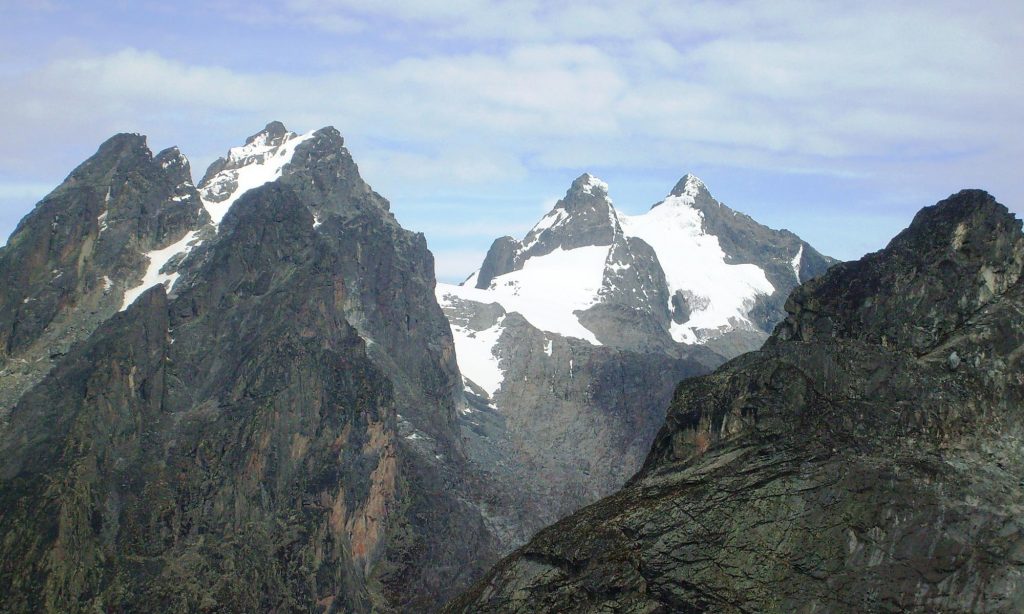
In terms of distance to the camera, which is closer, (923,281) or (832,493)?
(832,493)

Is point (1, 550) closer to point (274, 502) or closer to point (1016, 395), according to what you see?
point (274, 502)

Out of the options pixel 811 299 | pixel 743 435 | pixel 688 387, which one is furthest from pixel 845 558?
pixel 811 299

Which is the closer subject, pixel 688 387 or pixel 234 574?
pixel 688 387

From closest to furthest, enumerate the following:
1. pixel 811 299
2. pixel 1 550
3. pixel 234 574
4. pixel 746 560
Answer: pixel 746 560 < pixel 811 299 < pixel 1 550 < pixel 234 574

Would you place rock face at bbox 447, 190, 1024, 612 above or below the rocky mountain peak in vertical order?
below

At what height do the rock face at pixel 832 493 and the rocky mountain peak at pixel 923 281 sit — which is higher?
the rocky mountain peak at pixel 923 281

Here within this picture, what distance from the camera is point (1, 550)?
159 m

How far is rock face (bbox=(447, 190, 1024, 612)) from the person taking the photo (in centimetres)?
4159

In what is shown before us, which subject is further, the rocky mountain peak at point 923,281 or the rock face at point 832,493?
the rocky mountain peak at point 923,281

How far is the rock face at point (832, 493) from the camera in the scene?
136ft

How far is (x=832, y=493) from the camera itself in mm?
43719

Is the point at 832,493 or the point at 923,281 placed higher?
the point at 923,281

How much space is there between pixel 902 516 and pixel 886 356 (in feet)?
27.6

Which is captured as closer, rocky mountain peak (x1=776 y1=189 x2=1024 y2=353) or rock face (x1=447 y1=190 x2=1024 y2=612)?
rock face (x1=447 y1=190 x2=1024 y2=612)
